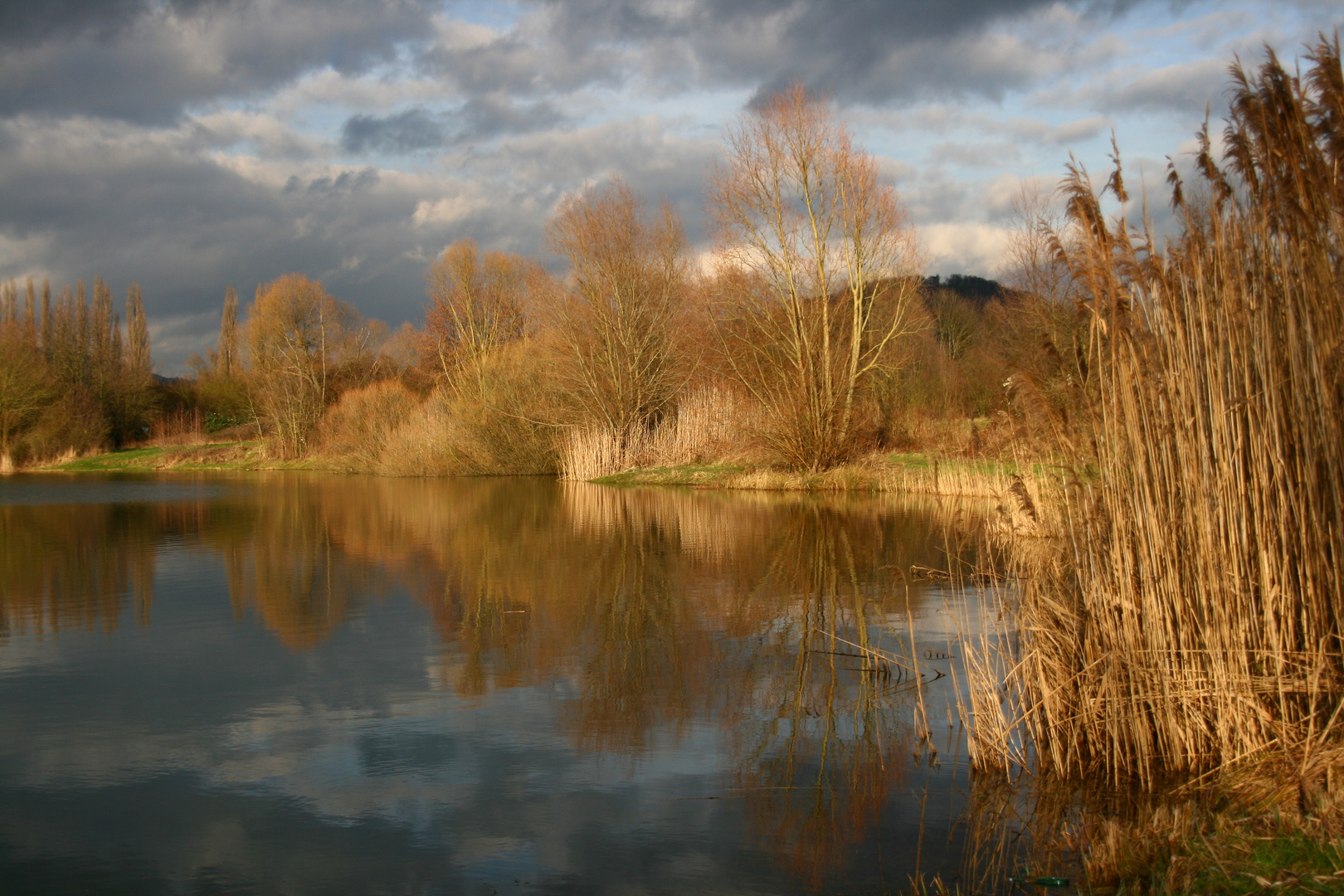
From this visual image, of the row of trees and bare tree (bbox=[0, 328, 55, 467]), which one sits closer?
the row of trees

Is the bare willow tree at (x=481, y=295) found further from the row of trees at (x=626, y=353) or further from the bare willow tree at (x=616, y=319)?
the bare willow tree at (x=616, y=319)

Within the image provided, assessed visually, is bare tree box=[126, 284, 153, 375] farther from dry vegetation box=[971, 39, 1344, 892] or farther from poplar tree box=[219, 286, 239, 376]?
dry vegetation box=[971, 39, 1344, 892]

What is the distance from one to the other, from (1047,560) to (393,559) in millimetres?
9371

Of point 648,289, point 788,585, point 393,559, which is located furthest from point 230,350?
point 788,585

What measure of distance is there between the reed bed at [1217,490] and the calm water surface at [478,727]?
84 cm

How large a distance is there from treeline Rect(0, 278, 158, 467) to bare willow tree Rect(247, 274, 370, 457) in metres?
8.08

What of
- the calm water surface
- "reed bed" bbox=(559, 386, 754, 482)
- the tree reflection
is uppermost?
"reed bed" bbox=(559, 386, 754, 482)

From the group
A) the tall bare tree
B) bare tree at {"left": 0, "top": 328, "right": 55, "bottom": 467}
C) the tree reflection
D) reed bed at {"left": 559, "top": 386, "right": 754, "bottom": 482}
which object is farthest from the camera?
the tall bare tree

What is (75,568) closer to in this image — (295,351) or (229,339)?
(295,351)

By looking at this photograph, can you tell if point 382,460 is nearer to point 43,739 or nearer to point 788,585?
point 788,585

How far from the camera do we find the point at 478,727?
5535mm

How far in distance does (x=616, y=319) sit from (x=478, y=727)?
23.4 m

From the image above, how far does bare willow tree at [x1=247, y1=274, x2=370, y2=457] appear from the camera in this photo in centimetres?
4325

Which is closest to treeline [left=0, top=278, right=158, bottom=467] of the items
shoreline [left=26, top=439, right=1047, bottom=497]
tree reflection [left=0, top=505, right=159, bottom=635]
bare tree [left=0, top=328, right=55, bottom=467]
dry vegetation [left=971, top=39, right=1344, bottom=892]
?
bare tree [left=0, top=328, right=55, bottom=467]
